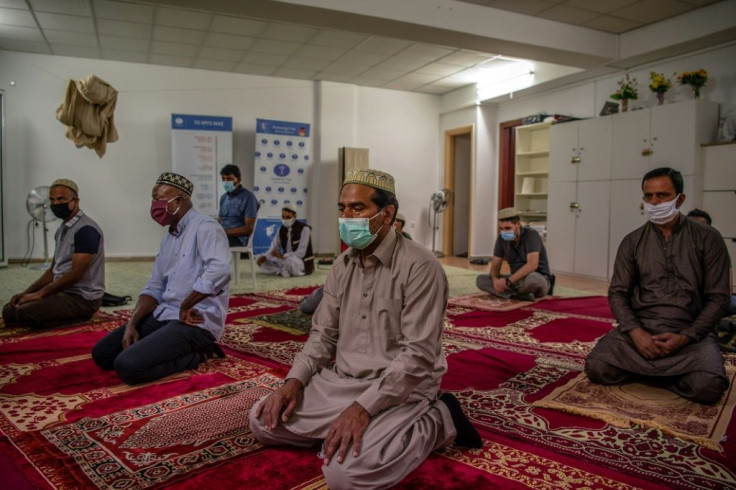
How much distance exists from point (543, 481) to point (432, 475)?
36 cm

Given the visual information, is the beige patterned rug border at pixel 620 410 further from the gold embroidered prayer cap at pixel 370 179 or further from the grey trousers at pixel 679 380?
the gold embroidered prayer cap at pixel 370 179

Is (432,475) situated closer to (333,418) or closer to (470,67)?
(333,418)

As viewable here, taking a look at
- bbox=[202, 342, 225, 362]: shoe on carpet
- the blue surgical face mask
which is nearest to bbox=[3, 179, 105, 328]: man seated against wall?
bbox=[202, 342, 225, 362]: shoe on carpet

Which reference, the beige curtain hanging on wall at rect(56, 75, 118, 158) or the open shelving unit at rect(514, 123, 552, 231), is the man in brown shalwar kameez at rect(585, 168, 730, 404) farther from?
the open shelving unit at rect(514, 123, 552, 231)

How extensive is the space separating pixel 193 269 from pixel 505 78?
7.29 meters

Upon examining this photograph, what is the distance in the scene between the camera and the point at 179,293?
2.93 meters

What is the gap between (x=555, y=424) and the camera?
227cm

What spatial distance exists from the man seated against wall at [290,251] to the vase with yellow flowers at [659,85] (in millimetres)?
4688

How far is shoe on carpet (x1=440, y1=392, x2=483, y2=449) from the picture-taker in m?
1.96

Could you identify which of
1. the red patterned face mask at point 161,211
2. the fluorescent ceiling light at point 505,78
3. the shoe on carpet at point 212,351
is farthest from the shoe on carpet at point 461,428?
the fluorescent ceiling light at point 505,78

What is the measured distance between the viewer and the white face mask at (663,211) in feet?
8.68

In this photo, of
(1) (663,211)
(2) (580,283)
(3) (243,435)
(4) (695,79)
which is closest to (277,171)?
(2) (580,283)

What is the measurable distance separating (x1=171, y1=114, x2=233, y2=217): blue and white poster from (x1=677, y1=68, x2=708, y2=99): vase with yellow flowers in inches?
249

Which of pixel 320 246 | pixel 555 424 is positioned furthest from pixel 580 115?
pixel 555 424
